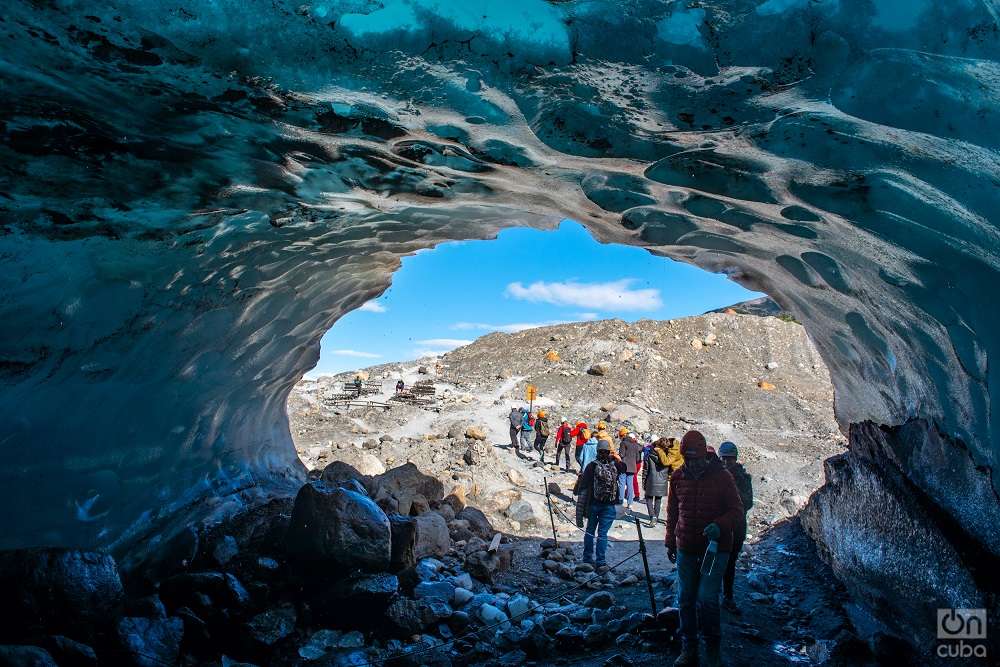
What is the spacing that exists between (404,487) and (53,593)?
15.2ft

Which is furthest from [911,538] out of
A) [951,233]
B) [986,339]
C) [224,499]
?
[224,499]

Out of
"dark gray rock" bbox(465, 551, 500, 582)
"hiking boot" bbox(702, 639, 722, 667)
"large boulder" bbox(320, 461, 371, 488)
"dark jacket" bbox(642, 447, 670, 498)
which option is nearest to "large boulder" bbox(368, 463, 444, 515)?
"large boulder" bbox(320, 461, 371, 488)

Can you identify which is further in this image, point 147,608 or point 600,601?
point 600,601

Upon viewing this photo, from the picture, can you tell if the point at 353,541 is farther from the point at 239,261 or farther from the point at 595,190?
the point at 595,190

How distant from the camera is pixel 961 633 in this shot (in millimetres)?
3053

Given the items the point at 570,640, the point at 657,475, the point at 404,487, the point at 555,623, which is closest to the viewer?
the point at 570,640

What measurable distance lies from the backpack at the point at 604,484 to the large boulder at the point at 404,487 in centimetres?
279

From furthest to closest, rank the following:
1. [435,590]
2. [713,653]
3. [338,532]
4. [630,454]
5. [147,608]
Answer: [630,454] → [435,590] → [338,532] → [147,608] → [713,653]

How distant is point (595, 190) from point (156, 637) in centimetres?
482

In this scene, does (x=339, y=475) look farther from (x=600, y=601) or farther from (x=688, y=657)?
(x=688, y=657)

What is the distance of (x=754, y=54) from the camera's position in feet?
8.59

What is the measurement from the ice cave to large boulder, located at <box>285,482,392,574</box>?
1626mm

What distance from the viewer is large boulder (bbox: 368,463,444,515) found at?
7219 mm

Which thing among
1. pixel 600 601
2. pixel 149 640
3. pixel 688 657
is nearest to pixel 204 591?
pixel 149 640
